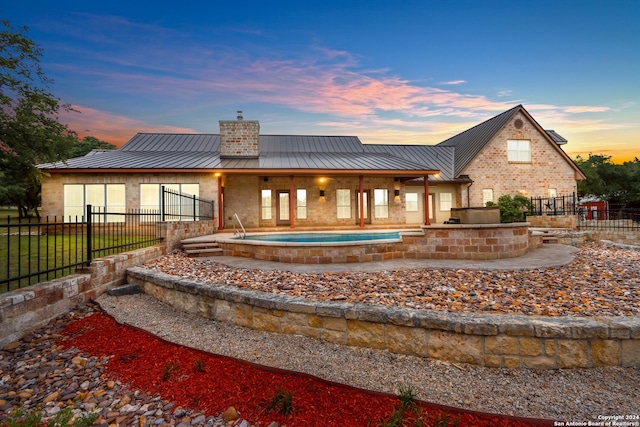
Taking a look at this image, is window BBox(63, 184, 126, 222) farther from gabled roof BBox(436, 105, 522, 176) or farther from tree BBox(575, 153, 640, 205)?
tree BBox(575, 153, 640, 205)

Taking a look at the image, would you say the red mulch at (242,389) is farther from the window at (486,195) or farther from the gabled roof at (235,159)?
the window at (486,195)


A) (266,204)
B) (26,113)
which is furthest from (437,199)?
(26,113)

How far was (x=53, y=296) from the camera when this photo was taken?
165 inches

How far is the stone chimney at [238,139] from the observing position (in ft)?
52.4

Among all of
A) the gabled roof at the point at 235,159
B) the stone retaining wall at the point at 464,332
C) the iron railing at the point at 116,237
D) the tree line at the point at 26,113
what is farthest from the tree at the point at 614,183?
the tree line at the point at 26,113

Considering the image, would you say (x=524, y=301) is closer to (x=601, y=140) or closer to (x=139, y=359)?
(x=139, y=359)

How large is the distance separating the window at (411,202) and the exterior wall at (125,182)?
11647 mm

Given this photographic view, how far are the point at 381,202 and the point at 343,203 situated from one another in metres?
2.35

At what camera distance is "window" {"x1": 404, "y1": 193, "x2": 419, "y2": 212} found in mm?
18250

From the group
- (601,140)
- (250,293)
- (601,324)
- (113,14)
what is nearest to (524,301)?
(601,324)

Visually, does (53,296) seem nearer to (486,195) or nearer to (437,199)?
(437,199)

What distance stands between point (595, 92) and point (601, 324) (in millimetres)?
19048

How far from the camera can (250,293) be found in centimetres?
404

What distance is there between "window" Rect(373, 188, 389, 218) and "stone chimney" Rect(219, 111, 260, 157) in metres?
7.41
